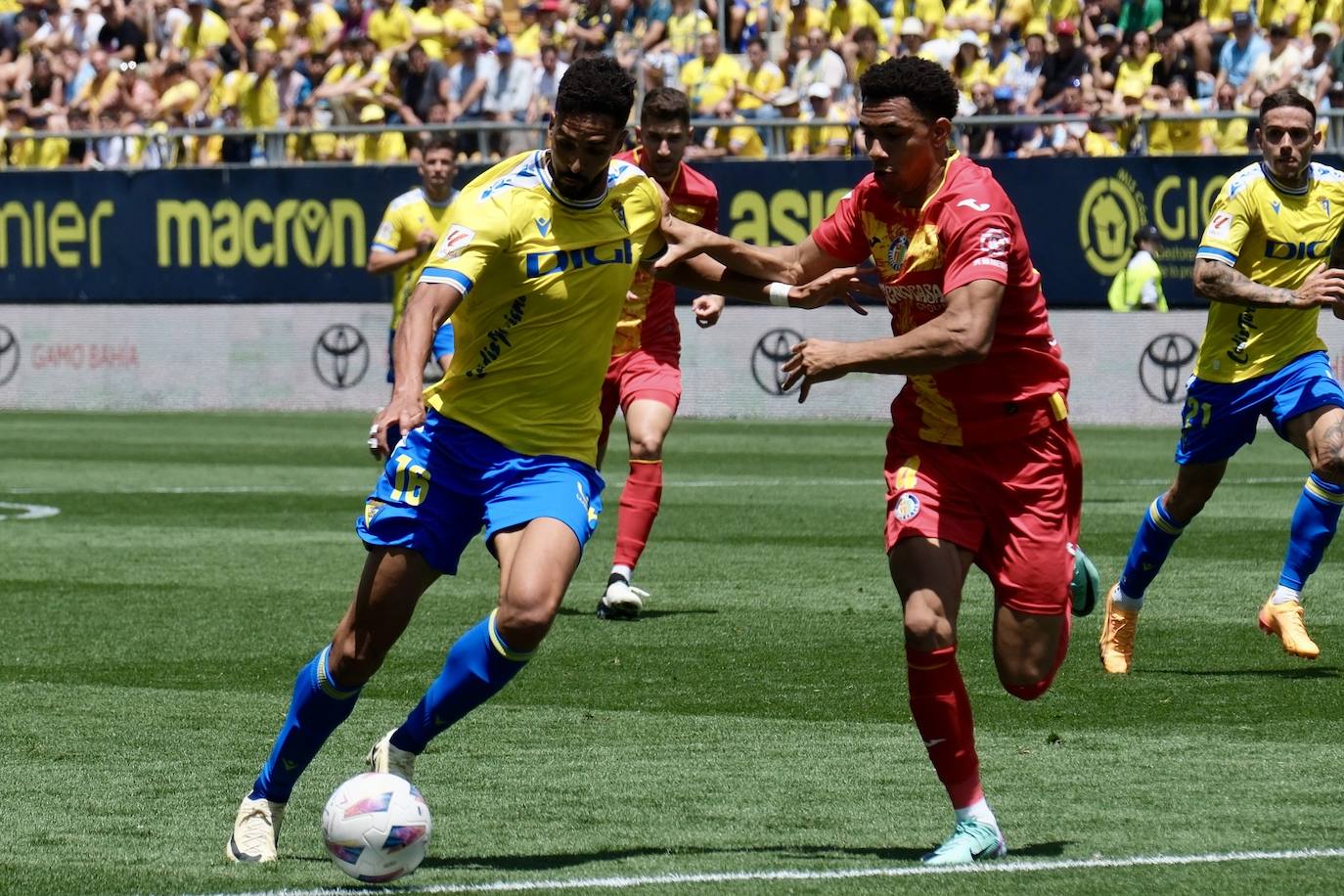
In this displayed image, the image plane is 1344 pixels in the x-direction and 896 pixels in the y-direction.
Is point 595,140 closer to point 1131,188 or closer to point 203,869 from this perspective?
point 203,869

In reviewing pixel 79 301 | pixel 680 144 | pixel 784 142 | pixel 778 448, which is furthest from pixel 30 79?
pixel 680 144

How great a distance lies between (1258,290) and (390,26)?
22264 mm

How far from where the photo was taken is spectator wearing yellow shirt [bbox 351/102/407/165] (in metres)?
28.9

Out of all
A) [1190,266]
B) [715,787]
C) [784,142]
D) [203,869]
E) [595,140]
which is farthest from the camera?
[784,142]

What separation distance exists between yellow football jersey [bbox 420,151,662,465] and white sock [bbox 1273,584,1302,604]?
4.09 metres

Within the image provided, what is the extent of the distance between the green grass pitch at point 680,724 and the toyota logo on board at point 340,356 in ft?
46.0

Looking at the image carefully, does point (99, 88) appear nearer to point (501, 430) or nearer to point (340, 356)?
point (340, 356)

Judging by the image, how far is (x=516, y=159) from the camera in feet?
21.3

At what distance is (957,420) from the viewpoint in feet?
20.8

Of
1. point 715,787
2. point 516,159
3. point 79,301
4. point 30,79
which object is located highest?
point 516,159

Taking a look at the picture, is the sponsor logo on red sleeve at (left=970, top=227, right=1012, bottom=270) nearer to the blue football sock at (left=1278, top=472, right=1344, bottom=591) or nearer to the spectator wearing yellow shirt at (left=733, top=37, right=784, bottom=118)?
the blue football sock at (left=1278, top=472, right=1344, bottom=591)

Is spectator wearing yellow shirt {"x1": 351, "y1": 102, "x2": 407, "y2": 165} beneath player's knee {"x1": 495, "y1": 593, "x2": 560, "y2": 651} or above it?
beneath

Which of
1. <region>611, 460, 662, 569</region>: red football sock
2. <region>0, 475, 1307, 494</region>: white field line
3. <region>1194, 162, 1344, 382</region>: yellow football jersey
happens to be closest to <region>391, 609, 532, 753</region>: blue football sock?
<region>1194, 162, 1344, 382</region>: yellow football jersey

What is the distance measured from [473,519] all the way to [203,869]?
3.84ft
